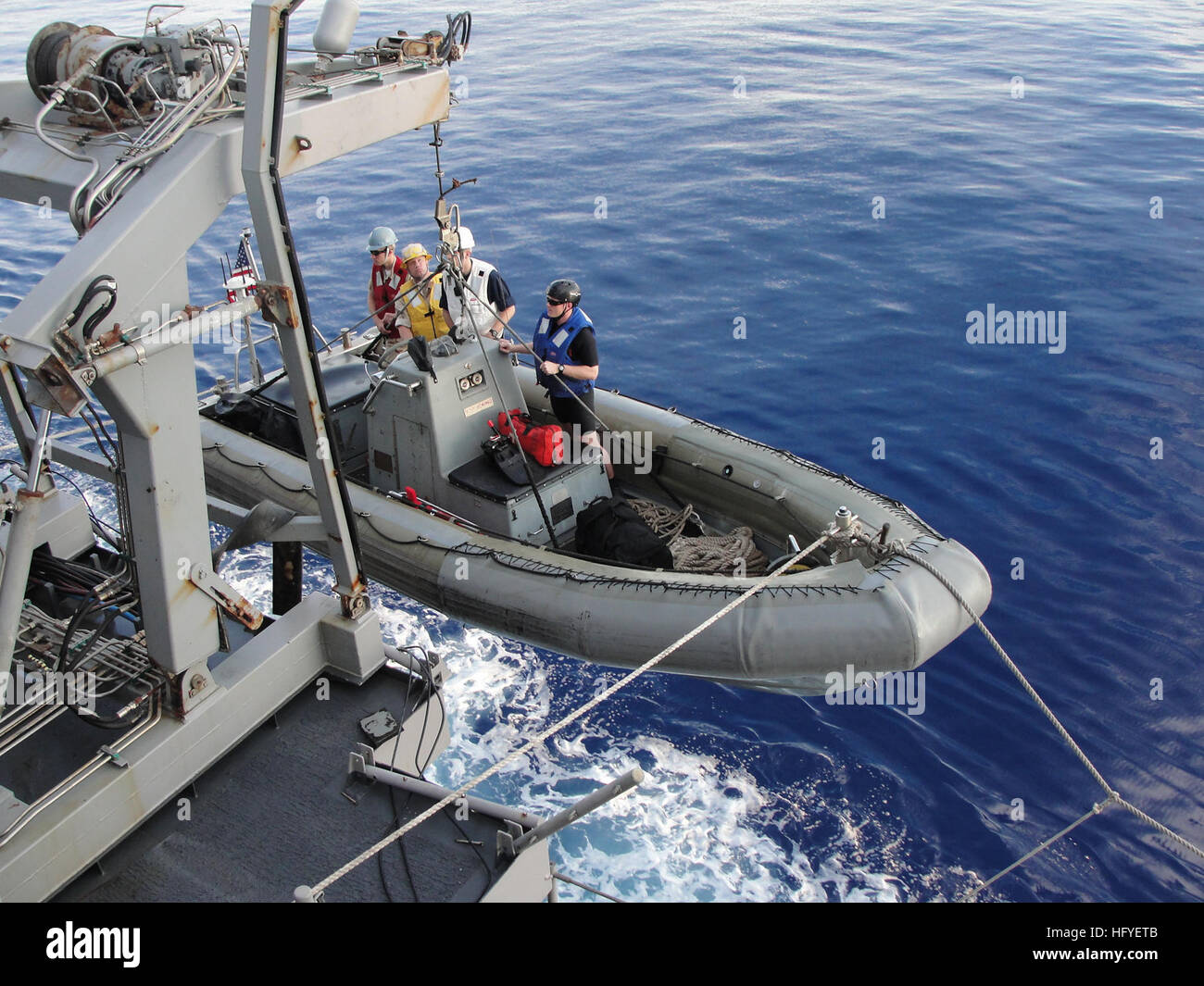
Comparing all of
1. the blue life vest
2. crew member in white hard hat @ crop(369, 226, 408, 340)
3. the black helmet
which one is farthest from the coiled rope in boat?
crew member in white hard hat @ crop(369, 226, 408, 340)

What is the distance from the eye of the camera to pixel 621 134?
1727 centimetres

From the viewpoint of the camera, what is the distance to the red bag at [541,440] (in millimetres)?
6996

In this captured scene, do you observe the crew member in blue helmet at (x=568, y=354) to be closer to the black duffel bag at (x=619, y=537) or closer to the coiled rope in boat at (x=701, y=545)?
the black duffel bag at (x=619, y=537)

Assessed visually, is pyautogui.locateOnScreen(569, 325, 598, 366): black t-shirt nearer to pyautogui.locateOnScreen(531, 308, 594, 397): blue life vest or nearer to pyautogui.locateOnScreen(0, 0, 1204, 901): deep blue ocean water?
pyautogui.locateOnScreen(531, 308, 594, 397): blue life vest

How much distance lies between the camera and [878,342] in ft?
36.8

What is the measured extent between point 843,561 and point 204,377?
7.84 m

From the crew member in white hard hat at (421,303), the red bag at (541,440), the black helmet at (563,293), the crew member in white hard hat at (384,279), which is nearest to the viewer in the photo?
the black helmet at (563,293)

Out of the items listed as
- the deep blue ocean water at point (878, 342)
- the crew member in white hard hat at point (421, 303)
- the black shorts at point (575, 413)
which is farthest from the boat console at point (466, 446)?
the deep blue ocean water at point (878, 342)

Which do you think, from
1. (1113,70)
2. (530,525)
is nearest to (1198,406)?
(530,525)

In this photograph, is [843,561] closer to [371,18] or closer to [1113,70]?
[1113,70]

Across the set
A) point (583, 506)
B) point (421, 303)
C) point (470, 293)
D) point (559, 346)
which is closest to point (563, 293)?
point (559, 346)

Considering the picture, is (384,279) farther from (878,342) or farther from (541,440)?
(878,342)

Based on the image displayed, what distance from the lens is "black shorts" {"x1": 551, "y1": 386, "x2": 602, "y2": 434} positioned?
7.21 metres

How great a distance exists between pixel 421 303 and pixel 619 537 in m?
2.29
